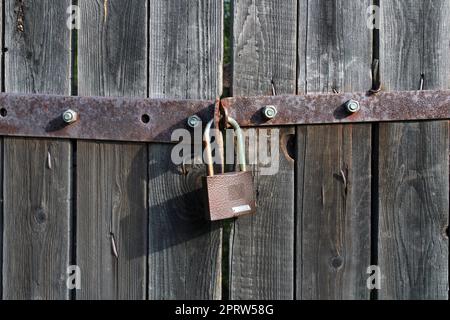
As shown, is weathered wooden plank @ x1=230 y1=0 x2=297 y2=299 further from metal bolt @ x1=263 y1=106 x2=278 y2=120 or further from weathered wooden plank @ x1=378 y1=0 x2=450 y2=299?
weathered wooden plank @ x1=378 y1=0 x2=450 y2=299

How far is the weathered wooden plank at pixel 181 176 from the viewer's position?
116 centimetres

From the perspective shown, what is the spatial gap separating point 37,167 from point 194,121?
1.26 feet

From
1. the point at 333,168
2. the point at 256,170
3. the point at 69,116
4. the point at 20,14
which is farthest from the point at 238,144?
the point at 20,14

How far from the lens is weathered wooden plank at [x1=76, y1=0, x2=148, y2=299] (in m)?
1.18

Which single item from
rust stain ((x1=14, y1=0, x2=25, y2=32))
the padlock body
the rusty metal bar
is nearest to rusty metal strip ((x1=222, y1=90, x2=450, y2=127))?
the rusty metal bar

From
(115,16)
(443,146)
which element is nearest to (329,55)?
(443,146)

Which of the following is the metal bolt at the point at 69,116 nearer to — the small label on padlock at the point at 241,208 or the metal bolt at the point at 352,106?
the small label on padlock at the point at 241,208

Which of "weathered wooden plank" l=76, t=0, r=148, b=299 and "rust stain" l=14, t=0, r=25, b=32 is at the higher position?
"rust stain" l=14, t=0, r=25, b=32

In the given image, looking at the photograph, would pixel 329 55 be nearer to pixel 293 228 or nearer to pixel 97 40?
pixel 293 228

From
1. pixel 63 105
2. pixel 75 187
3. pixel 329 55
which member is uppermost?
pixel 329 55

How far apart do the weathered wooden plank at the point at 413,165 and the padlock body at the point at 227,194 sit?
329 mm

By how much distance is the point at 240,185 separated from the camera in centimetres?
106

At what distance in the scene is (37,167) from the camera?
120 cm

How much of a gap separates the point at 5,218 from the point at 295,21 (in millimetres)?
804
